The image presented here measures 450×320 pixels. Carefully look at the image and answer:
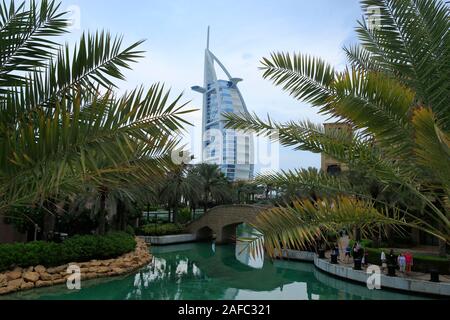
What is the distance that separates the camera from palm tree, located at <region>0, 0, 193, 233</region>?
9.20 feet

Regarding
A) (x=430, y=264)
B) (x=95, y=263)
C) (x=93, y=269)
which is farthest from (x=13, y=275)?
(x=430, y=264)

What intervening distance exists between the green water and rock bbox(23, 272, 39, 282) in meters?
0.59

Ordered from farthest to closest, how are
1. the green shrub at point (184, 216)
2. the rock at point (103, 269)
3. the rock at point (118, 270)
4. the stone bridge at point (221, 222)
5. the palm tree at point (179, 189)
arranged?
the green shrub at point (184, 216), the palm tree at point (179, 189), the stone bridge at point (221, 222), the rock at point (118, 270), the rock at point (103, 269)

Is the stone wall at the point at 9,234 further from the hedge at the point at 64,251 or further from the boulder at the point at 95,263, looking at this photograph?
the boulder at the point at 95,263

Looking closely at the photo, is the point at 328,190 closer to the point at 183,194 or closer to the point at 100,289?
the point at 100,289

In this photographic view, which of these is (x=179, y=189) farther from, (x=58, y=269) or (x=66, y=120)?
(x=66, y=120)

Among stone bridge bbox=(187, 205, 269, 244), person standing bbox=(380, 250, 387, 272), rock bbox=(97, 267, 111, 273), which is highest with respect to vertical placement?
stone bridge bbox=(187, 205, 269, 244)

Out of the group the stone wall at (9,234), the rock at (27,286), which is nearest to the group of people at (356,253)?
the rock at (27,286)

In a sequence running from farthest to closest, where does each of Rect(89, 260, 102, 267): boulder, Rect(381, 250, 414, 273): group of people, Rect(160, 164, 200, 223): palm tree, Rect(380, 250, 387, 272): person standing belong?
Rect(160, 164, 200, 223): palm tree
Rect(89, 260, 102, 267): boulder
Rect(380, 250, 387, 272): person standing
Rect(381, 250, 414, 273): group of people

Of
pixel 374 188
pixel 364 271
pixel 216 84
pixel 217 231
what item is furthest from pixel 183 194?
pixel 216 84

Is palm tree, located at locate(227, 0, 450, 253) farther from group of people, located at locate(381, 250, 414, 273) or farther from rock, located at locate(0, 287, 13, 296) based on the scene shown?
rock, located at locate(0, 287, 13, 296)

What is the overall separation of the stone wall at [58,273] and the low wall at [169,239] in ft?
34.9

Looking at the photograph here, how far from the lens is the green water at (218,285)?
16.2m

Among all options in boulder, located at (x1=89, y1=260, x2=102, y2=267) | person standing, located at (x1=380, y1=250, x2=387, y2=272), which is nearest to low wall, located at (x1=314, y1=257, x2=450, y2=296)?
person standing, located at (x1=380, y1=250, x2=387, y2=272)
